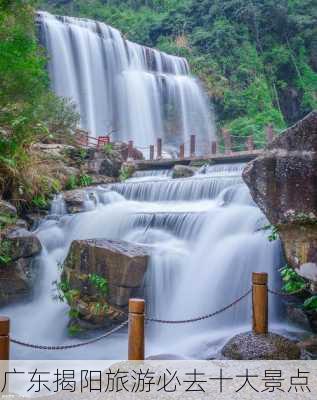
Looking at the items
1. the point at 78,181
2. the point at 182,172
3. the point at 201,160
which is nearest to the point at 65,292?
the point at 78,181

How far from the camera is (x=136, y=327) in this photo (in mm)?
4703

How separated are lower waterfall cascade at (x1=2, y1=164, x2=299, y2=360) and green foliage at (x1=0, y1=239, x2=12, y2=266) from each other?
882 mm

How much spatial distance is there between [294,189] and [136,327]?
7.26ft

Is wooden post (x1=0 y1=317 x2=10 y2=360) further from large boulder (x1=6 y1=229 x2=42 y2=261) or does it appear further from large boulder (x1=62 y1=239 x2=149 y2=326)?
large boulder (x1=6 y1=229 x2=42 y2=261)

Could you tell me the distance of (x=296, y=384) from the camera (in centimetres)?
430

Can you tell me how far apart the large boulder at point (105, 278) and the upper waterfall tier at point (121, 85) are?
18481 millimetres

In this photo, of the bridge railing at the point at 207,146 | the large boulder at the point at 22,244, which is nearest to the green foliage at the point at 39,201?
the large boulder at the point at 22,244

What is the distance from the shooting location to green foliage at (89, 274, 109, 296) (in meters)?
8.04

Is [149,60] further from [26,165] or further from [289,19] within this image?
[26,165]

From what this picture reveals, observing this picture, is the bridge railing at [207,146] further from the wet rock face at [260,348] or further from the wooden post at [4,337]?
the wooden post at [4,337]

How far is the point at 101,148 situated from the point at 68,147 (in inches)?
71.1

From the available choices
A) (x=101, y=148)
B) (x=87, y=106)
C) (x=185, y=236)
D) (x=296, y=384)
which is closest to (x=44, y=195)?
(x=185, y=236)

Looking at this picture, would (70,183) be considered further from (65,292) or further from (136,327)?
(136,327)

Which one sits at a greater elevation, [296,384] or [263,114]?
[263,114]
